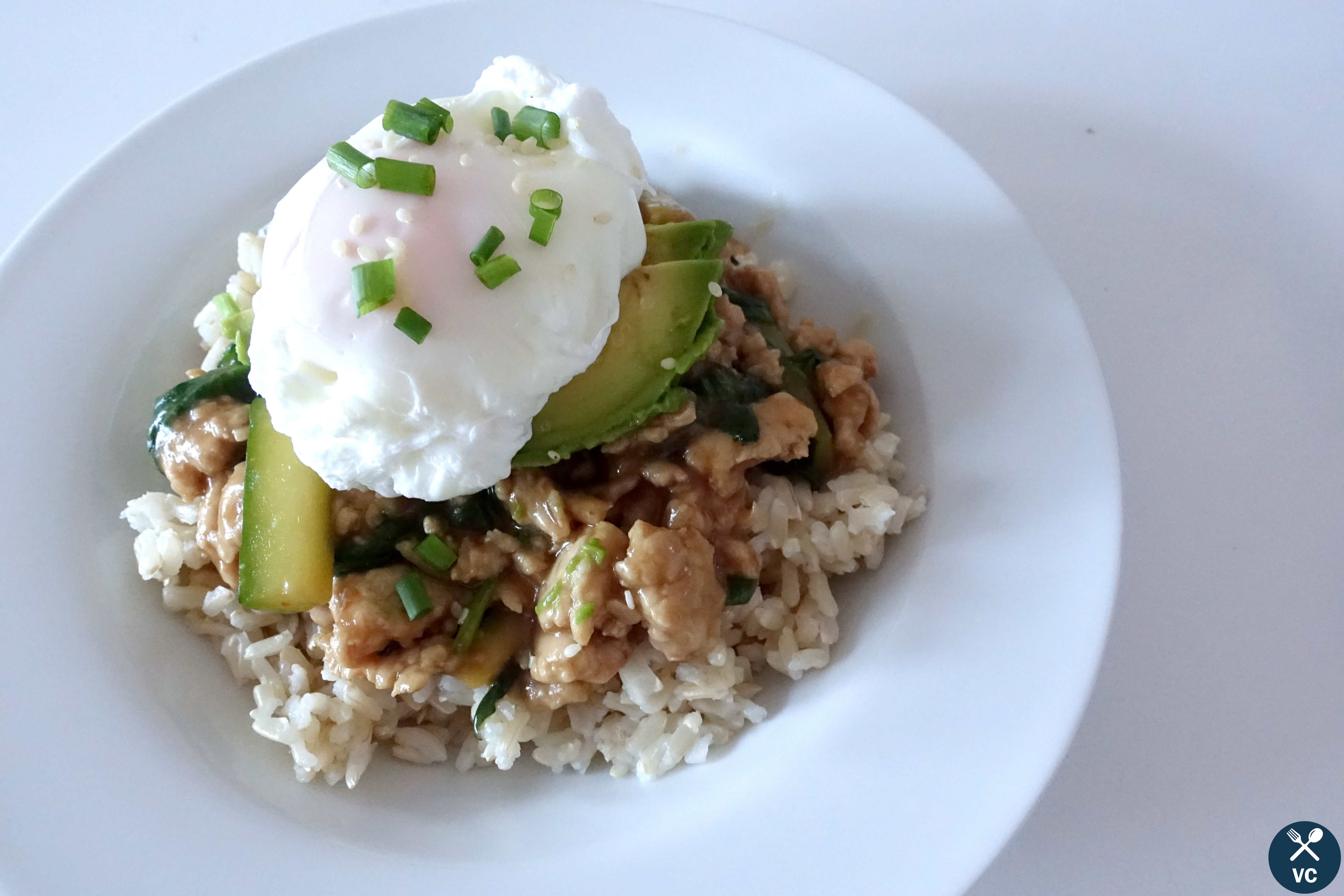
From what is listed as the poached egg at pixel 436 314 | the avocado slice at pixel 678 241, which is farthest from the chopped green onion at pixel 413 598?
the avocado slice at pixel 678 241

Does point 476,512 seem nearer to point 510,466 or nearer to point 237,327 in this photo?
point 510,466

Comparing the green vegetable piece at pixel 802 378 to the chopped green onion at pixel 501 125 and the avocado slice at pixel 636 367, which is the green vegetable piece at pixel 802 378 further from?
the chopped green onion at pixel 501 125

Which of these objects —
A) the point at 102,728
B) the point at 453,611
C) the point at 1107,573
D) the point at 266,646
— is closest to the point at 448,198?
the point at 453,611

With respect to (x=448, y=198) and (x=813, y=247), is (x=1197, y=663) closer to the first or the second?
(x=813, y=247)

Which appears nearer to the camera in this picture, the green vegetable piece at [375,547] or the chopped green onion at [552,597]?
the chopped green onion at [552,597]

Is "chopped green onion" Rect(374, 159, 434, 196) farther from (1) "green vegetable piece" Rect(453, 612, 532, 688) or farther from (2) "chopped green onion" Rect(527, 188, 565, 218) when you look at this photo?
(1) "green vegetable piece" Rect(453, 612, 532, 688)

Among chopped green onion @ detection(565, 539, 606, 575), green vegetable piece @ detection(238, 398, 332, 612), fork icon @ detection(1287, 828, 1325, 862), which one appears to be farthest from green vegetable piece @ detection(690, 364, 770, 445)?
fork icon @ detection(1287, 828, 1325, 862)

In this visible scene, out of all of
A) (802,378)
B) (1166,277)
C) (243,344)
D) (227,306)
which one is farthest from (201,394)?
(1166,277)
